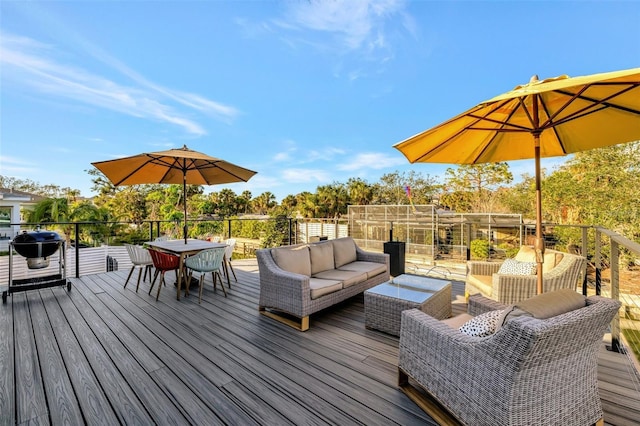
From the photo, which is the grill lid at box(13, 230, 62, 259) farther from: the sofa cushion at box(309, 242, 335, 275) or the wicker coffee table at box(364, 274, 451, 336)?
the wicker coffee table at box(364, 274, 451, 336)

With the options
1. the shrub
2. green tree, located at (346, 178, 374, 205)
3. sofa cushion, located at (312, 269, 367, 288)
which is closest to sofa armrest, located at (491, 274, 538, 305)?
sofa cushion, located at (312, 269, 367, 288)

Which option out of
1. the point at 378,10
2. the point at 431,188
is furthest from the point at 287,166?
the point at 378,10

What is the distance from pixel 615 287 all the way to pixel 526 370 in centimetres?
203

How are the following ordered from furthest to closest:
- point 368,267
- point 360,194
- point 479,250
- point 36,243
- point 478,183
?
point 360,194 → point 478,183 → point 479,250 → point 368,267 → point 36,243

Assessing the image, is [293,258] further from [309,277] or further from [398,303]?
[398,303]

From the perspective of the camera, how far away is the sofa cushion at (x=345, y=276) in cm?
350

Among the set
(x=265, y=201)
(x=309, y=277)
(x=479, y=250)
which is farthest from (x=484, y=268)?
(x=265, y=201)

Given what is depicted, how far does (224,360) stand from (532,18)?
959 centimetres

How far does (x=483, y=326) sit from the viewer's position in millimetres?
1501

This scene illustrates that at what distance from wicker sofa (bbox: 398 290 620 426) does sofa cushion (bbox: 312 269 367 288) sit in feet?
6.28

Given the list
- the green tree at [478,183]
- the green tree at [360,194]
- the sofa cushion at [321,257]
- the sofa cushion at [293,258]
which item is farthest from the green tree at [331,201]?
the sofa cushion at [293,258]

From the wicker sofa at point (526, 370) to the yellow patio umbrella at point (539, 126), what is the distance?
4.12ft

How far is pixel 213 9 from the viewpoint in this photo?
268 inches

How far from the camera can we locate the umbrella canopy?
4.19 metres
